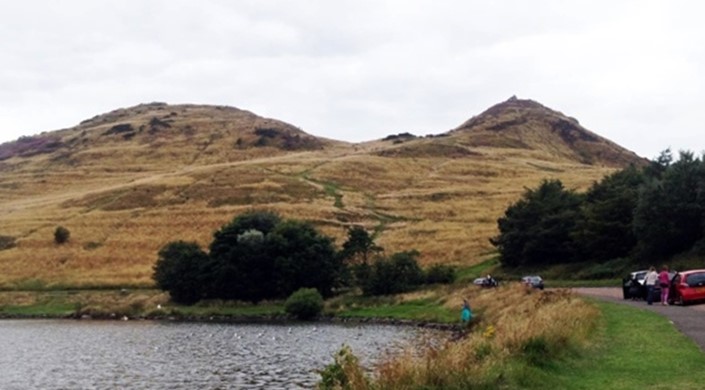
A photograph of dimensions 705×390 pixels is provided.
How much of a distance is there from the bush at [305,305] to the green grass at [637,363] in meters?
49.4

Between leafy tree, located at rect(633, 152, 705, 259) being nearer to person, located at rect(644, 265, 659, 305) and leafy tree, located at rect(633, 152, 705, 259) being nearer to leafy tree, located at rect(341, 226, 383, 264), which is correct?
person, located at rect(644, 265, 659, 305)

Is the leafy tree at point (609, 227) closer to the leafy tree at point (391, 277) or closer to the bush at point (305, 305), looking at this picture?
the leafy tree at point (391, 277)

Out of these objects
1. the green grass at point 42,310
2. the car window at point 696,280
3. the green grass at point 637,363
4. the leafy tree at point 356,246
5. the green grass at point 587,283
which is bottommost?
the green grass at point 42,310

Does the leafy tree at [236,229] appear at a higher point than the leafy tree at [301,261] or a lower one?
higher

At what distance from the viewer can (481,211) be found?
445ft

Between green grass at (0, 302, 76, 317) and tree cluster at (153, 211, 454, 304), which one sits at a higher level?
tree cluster at (153, 211, 454, 304)

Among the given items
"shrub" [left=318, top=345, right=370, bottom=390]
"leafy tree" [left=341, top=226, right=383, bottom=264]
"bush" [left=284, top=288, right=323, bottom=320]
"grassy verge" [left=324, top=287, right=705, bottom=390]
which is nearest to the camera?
"grassy verge" [left=324, top=287, right=705, bottom=390]

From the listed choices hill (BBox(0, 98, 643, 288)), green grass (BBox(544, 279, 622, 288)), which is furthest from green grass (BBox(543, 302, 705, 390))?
hill (BBox(0, 98, 643, 288))

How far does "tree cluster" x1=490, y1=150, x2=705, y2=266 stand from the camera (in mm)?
70062

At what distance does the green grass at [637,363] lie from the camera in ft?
61.6

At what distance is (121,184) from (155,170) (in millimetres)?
23791

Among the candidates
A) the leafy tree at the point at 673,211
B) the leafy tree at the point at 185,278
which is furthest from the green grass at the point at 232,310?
the leafy tree at the point at 673,211

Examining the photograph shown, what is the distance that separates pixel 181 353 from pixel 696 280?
1158 inches

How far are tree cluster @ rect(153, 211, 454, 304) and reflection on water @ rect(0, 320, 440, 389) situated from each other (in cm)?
1444
